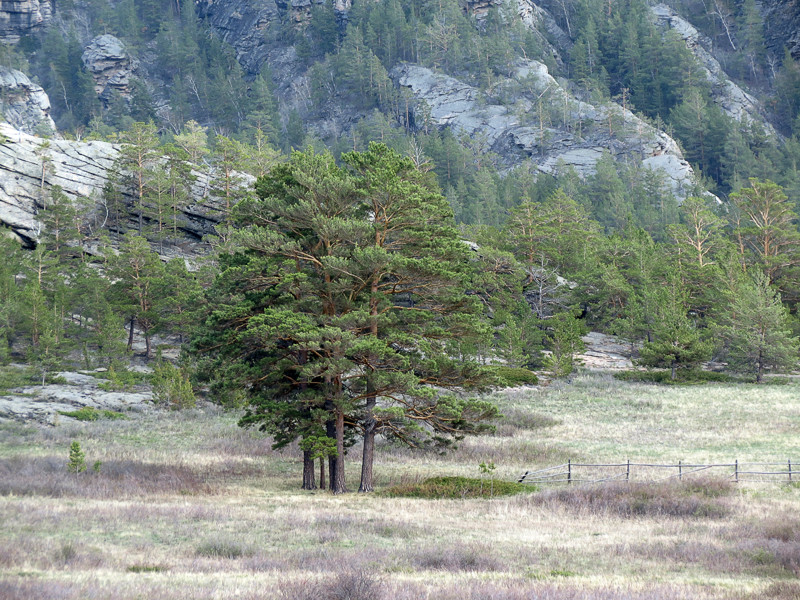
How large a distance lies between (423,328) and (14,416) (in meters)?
26.0

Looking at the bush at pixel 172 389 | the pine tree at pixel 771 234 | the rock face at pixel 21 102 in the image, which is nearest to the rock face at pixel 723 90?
the pine tree at pixel 771 234

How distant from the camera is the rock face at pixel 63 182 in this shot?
58062 mm

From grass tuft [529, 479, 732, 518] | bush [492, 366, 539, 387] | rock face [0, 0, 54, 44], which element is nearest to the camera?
grass tuft [529, 479, 732, 518]

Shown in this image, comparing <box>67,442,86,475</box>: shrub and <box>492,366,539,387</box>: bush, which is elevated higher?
<box>492,366,539,387</box>: bush

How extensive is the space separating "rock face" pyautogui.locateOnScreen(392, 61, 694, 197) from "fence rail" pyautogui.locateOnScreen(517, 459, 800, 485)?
76.2 m

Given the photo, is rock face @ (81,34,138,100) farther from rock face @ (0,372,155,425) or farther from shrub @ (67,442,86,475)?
shrub @ (67,442,86,475)

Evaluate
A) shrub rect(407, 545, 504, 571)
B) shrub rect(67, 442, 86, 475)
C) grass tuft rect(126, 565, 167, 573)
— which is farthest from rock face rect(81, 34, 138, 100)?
shrub rect(407, 545, 504, 571)

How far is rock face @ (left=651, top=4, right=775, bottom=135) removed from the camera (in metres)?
121

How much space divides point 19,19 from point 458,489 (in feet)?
523

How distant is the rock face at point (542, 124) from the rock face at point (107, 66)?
5609cm

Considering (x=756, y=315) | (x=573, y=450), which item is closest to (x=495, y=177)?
(x=756, y=315)

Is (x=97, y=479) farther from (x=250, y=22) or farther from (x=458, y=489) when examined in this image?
(x=250, y=22)

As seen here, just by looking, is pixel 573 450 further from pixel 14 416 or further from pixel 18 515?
pixel 14 416

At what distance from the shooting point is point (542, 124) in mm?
110438
